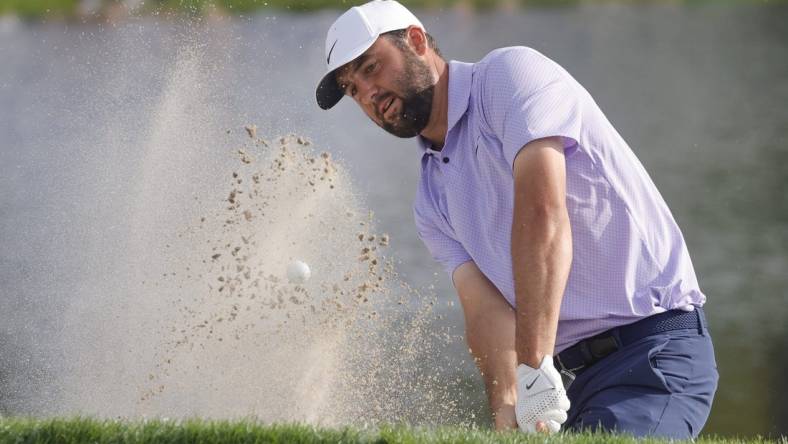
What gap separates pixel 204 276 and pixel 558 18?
27053 mm

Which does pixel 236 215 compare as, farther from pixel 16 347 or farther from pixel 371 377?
pixel 16 347

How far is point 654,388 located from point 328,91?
1451mm

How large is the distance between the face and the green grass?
3.46 feet

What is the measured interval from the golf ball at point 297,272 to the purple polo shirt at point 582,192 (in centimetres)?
264

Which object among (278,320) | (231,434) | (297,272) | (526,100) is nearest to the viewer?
(231,434)

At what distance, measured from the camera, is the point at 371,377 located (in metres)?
7.02

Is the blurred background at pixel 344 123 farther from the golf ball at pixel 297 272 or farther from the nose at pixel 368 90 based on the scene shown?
the nose at pixel 368 90

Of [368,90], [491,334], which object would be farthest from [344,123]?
[368,90]

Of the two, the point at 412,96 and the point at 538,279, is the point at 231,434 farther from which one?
the point at 412,96

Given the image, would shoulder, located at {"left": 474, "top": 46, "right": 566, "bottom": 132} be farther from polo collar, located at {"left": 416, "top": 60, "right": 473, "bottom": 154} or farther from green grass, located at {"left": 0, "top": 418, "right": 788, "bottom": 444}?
green grass, located at {"left": 0, "top": 418, "right": 788, "bottom": 444}

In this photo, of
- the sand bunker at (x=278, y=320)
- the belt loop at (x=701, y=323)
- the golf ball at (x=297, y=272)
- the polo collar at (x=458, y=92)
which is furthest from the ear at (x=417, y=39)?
the golf ball at (x=297, y=272)

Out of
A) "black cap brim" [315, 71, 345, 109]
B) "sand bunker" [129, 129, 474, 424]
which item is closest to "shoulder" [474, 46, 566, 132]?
"black cap brim" [315, 71, 345, 109]

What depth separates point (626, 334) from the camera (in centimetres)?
416

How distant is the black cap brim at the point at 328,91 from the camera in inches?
170
